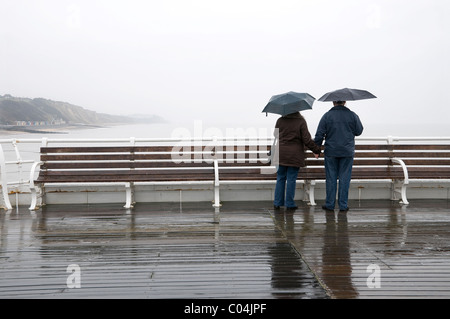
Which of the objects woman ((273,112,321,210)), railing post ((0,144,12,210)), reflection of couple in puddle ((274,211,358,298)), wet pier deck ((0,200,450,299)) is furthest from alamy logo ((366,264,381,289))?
railing post ((0,144,12,210))

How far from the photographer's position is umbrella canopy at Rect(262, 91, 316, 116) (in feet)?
23.2

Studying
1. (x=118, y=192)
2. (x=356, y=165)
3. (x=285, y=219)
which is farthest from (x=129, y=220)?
(x=356, y=165)

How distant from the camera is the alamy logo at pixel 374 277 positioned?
3.92 meters

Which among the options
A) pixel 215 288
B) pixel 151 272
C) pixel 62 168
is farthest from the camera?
pixel 62 168

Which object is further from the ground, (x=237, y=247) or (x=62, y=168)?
(x=62, y=168)

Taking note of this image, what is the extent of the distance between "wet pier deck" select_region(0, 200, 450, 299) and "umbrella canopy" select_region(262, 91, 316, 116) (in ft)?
5.27

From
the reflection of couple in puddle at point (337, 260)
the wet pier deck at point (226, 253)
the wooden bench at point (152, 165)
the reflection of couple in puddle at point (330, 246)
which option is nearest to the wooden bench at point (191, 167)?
the wooden bench at point (152, 165)

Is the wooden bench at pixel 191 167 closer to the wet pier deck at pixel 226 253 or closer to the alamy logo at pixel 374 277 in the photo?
the wet pier deck at pixel 226 253

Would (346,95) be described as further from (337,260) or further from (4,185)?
(4,185)

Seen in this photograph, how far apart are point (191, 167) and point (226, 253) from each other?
3.23 meters

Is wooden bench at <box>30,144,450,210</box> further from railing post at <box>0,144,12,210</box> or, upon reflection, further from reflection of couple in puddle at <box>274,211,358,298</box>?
reflection of couple in puddle at <box>274,211,358,298</box>
